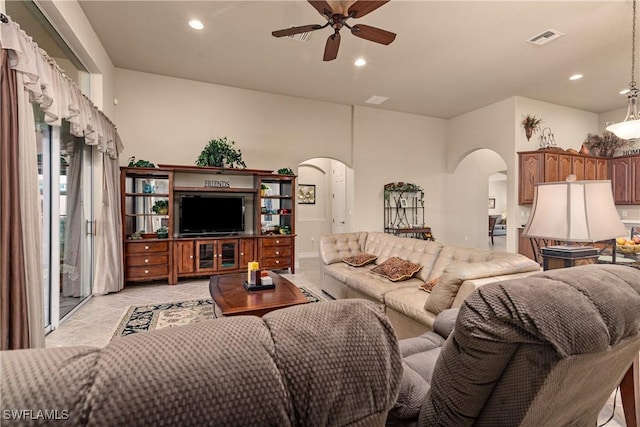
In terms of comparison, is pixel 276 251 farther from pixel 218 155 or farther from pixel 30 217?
pixel 30 217

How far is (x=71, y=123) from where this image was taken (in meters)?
2.91

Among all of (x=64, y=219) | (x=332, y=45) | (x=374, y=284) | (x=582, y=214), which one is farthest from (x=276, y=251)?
(x=582, y=214)

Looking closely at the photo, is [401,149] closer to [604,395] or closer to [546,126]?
[546,126]

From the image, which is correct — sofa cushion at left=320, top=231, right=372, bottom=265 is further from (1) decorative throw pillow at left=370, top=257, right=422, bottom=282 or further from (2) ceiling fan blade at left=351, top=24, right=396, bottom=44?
(2) ceiling fan blade at left=351, top=24, right=396, bottom=44

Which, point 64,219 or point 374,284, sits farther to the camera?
point 64,219

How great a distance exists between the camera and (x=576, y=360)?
30.1 inches

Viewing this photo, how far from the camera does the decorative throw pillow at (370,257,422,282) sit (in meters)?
3.11

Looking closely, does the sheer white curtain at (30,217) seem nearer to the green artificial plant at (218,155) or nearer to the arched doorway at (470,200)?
the green artificial plant at (218,155)

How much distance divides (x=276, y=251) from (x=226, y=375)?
492cm

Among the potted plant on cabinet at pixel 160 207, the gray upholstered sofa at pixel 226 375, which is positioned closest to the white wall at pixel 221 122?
the potted plant on cabinet at pixel 160 207

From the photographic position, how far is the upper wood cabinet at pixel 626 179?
600 cm

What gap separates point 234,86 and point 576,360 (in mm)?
5812

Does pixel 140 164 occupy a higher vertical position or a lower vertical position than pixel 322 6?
lower

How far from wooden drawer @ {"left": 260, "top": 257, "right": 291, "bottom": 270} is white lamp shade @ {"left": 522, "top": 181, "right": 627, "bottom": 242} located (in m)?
4.16
